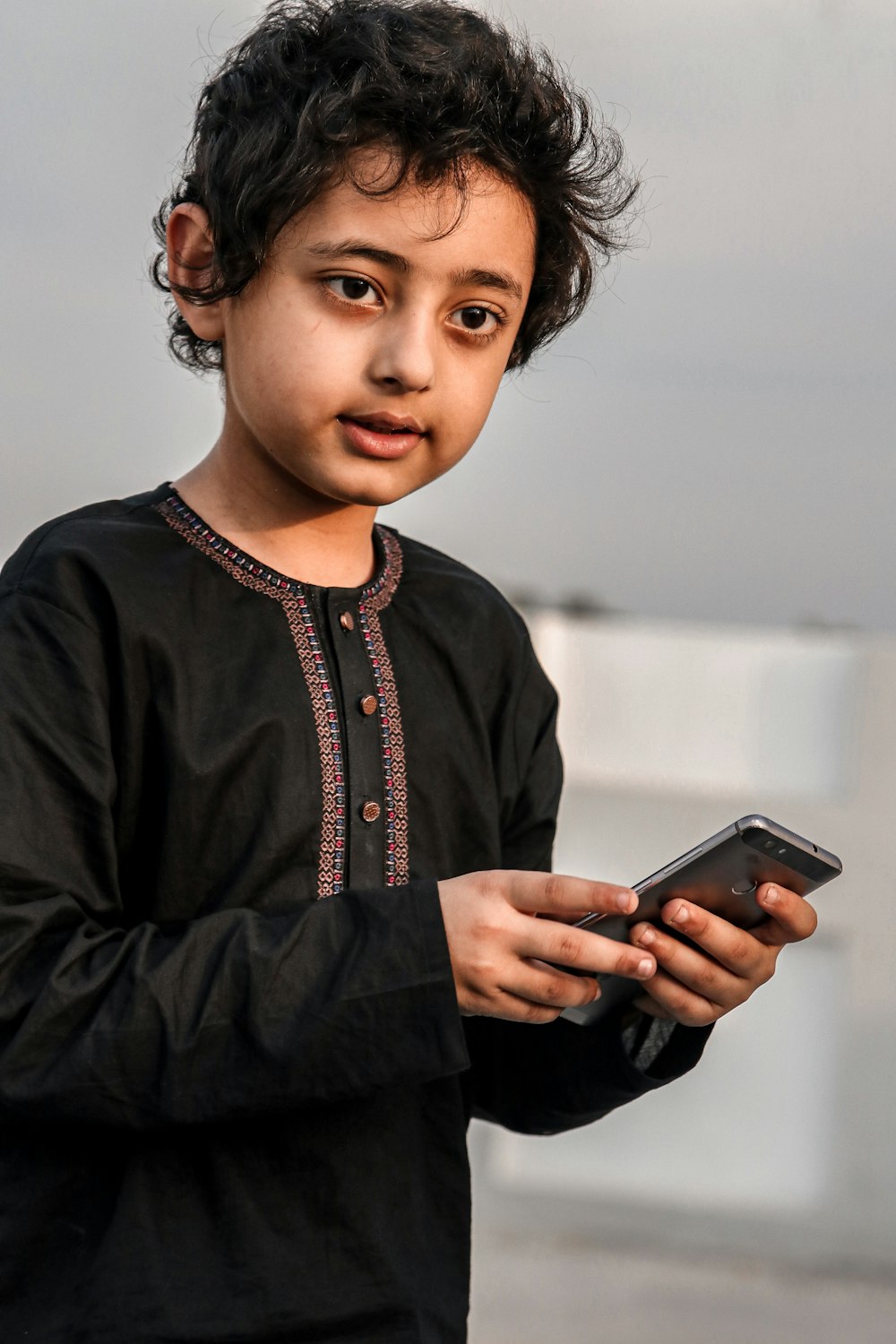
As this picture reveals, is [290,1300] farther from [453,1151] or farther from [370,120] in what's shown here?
[370,120]

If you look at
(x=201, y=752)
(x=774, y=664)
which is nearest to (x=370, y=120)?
(x=201, y=752)

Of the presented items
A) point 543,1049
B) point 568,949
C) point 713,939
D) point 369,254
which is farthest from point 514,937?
point 369,254

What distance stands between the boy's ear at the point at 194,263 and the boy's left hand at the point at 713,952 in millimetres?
492

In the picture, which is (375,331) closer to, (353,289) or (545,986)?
(353,289)

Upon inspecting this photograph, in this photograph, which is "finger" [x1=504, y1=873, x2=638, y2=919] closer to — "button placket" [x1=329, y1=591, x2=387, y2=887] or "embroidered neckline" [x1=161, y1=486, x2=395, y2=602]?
"button placket" [x1=329, y1=591, x2=387, y2=887]

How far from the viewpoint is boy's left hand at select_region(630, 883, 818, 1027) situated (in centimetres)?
86

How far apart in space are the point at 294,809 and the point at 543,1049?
32 centimetres

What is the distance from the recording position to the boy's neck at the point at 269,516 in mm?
973

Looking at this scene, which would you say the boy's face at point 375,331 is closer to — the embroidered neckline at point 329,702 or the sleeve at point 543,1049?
the embroidered neckline at point 329,702

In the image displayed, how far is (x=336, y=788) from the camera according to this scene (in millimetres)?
922

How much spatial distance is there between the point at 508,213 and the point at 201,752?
406 millimetres

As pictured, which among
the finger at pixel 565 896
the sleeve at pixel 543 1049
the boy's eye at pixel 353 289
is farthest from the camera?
the sleeve at pixel 543 1049

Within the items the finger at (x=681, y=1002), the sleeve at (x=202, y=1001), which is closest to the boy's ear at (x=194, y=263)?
the sleeve at (x=202, y=1001)

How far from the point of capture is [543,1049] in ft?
3.53
